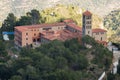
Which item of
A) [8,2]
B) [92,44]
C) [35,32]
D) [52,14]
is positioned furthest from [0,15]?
[92,44]

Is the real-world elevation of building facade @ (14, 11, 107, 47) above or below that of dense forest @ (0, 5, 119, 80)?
above

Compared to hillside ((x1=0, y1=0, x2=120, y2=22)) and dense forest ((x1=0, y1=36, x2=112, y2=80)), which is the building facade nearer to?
dense forest ((x1=0, y1=36, x2=112, y2=80))

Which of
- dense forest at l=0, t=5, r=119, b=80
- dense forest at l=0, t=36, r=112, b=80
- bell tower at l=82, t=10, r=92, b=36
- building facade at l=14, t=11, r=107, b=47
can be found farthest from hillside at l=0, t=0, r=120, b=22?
dense forest at l=0, t=36, r=112, b=80

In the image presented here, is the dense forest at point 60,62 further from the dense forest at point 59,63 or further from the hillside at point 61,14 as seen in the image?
the hillside at point 61,14

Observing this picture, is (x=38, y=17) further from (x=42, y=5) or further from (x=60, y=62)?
(x=42, y=5)

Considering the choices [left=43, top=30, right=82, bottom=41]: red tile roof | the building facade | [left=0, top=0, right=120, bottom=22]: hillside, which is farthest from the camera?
[left=0, top=0, right=120, bottom=22]: hillside

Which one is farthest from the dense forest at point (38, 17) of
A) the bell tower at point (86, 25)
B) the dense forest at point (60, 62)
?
the dense forest at point (60, 62)

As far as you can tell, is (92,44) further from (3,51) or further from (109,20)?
(109,20)

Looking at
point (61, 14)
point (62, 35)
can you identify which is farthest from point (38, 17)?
point (62, 35)
